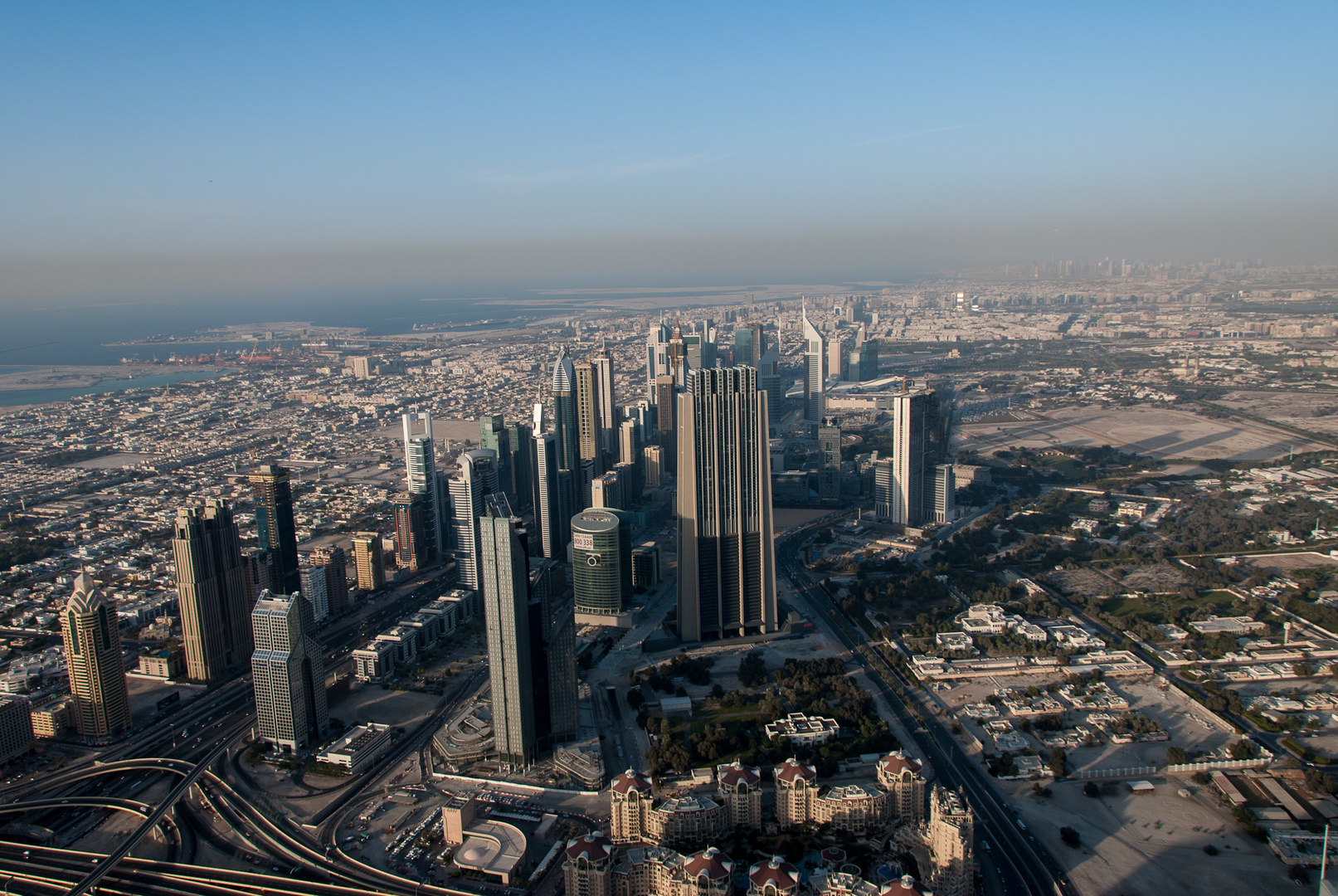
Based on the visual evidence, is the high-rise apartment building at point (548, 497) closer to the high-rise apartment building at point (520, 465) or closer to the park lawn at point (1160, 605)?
the high-rise apartment building at point (520, 465)

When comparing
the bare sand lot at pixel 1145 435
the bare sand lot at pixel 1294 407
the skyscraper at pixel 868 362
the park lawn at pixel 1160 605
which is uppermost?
the skyscraper at pixel 868 362

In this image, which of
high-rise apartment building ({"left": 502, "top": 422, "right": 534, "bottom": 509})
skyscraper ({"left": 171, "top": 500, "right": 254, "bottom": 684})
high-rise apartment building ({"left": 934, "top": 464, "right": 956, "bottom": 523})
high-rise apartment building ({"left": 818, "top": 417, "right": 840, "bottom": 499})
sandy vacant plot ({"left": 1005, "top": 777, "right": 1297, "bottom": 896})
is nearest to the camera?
sandy vacant plot ({"left": 1005, "top": 777, "right": 1297, "bottom": 896})

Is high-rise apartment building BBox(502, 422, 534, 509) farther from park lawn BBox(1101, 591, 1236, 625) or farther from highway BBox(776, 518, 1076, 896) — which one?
park lawn BBox(1101, 591, 1236, 625)

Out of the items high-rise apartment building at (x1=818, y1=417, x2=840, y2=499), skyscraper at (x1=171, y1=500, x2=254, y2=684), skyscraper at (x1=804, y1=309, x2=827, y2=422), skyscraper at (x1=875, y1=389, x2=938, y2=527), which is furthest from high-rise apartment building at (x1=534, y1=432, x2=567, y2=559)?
skyscraper at (x1=804, y1=309, x2=827, y2=422)

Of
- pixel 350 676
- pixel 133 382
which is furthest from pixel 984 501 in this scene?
pixel 133 382

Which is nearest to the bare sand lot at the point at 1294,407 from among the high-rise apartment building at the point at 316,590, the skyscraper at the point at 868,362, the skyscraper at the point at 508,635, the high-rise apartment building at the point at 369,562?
the skyscraper at the point at 868,362

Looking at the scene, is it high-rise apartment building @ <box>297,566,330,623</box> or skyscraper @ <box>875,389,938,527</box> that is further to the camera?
skyscraper @ <box>875,389,938,527</box>
